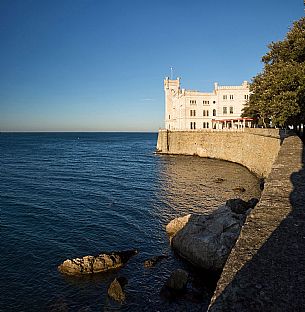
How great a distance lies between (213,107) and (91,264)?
211ft

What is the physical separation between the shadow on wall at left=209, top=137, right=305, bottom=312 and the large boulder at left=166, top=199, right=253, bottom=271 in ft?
22.9

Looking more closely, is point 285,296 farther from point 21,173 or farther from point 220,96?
Result: point 220,96

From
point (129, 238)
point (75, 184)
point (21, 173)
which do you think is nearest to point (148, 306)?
point (129, 238)

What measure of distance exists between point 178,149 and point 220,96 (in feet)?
56.1

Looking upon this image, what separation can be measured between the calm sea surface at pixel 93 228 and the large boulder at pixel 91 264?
16.2 inches

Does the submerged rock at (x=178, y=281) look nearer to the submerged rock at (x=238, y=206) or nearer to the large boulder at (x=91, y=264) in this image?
the large boulder at (x=91, y=264)

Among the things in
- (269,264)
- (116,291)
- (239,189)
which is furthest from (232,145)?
(269,264)

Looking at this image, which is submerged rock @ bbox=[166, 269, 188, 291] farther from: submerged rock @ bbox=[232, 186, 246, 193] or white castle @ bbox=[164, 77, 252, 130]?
white castle @ bbox=[164, 77, 252, 130]

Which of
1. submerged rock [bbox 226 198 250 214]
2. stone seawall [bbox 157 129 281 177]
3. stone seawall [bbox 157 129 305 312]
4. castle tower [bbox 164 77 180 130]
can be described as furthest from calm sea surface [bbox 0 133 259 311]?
castle tower [bbox 164 77 180 130]

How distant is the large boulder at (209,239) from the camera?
1421cm

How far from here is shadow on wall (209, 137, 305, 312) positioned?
421cm

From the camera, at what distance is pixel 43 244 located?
18.7 meters

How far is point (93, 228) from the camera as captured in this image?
21.2 m

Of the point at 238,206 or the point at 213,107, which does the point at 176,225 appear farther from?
the point at 213,107
